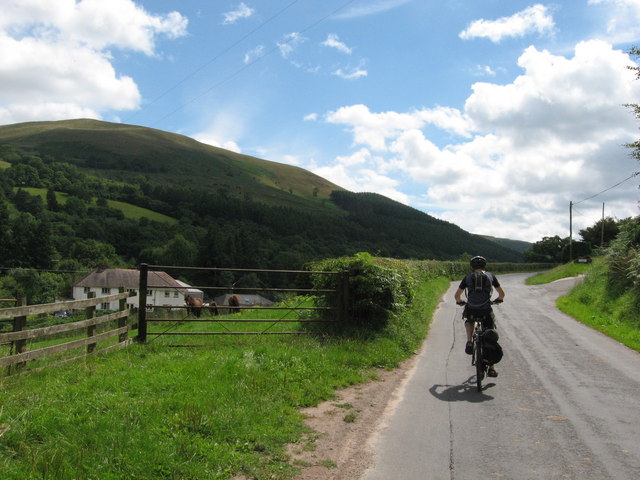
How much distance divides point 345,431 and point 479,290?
3.57 metres

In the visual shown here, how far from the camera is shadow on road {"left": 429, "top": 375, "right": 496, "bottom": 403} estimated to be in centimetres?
667

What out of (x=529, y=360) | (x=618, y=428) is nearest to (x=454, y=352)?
(x=529, y=360)

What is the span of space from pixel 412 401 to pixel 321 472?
104 inches

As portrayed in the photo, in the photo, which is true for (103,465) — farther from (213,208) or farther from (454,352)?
(213,208)

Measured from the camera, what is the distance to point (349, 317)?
1117 cm

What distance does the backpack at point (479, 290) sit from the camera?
25.6ft

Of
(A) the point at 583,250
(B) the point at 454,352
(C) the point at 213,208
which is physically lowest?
(B) the point at 454,352

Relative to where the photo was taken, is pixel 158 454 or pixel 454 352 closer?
pixel 158 454

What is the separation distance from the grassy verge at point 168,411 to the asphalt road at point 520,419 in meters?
1.10

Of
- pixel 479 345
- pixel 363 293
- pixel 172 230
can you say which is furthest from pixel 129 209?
pixel 479 345

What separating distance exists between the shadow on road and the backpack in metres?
1.23

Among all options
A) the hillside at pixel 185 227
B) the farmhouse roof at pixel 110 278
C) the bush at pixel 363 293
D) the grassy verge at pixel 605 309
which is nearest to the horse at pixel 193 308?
the bush at pixel 363 293

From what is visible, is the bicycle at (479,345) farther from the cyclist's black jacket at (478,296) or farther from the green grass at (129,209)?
the green grass at (129,209)

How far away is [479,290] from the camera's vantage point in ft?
25.6
